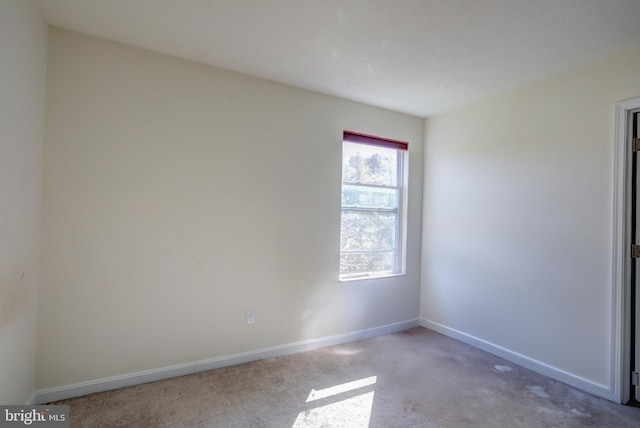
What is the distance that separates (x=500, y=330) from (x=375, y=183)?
200 cm

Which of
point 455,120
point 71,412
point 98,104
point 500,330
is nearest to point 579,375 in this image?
point 500,330

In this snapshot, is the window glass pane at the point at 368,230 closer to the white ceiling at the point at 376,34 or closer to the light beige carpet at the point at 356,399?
the light beige carpet at the point at 356,399

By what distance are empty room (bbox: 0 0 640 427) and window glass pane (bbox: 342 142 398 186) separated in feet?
0.40

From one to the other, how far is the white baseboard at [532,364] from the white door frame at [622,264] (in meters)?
0.09

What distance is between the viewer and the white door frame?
2301 millimetres

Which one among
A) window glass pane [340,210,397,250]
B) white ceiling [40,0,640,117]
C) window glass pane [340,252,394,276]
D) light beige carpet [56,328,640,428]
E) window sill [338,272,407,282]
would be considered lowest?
light beige carpet [56,328,640,428]

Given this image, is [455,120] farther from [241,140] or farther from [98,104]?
[98,104]

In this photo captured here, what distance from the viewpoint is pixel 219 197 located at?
271cm

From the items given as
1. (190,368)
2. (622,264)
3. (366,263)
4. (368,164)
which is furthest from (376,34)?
(190,368)

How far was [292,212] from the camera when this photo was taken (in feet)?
10.1

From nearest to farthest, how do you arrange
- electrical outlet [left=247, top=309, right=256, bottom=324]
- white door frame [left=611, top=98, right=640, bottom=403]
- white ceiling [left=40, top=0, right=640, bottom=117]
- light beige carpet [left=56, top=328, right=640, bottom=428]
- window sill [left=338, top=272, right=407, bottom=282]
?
white ceiling [left=40, top=0, right=640, bottom=117] → light beige carpet [left=56, top=328, right=640, bottom=428] → white door frame [left=611, top=98, right=640, bottom=403] → electrical outlet [left=247, top=309, right=256, bottom=324] → window sill [left=338, top=272, right=407, bottom=282]

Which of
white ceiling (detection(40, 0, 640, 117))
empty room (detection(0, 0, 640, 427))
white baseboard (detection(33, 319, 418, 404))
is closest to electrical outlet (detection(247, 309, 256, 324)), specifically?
empty room (detection(0, 0, 640, 427))

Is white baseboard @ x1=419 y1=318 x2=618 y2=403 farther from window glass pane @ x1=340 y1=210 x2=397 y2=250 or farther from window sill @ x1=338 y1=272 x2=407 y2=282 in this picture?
window glass pane @ x1=340 y1=210 x2=397 y2=250

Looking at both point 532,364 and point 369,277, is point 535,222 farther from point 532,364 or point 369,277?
point 369,277
